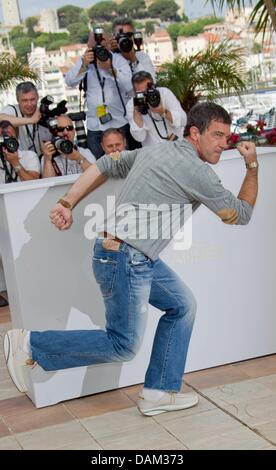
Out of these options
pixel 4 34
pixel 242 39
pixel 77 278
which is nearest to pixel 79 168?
pixel 77 278

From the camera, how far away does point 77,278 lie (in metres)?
4.09

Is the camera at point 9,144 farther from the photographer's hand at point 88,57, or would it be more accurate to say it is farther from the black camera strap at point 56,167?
the photographer's hand at point 88,57

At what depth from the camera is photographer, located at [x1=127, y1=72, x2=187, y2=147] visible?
20.7 ft

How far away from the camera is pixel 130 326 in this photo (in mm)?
3631

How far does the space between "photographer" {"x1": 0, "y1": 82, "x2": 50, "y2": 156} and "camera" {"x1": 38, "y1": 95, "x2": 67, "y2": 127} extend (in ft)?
0.29

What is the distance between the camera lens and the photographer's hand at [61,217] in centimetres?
367

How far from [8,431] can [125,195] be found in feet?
3.79

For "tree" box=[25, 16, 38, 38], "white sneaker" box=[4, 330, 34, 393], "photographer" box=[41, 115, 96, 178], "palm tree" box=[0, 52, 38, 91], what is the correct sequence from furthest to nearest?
"tree" box=[25, 16, 38, 38] < "palm tree" box=[0, 52, 38, 91] < "photographer" box=[41, 115, 96, 178] < "white sneaker" box=[4, 330, 34, 393]

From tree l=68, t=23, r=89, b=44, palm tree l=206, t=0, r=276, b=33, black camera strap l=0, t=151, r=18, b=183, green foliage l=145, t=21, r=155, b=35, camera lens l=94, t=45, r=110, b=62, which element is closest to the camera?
black camera strap l=0, t=151, r=18, b=183

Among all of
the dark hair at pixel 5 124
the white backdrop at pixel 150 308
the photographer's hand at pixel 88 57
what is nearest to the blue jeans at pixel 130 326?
the white backdrop at pixel 150 308

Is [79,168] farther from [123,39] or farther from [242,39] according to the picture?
[242,39]

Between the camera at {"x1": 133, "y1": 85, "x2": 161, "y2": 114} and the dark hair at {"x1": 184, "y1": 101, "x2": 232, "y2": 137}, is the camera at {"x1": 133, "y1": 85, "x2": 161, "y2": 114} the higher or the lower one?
the lower one

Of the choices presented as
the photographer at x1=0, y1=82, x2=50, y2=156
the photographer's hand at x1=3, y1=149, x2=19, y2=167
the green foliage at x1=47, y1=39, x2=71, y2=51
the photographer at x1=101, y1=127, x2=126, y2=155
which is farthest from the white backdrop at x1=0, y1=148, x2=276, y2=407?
the green foliage at x1=47, y1=39, x2=71, y2=51

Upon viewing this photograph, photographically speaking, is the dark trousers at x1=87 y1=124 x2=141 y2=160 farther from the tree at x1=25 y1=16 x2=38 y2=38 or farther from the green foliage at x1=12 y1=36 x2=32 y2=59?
the tree at x1=25 y1=16 x2=38 y2=38
